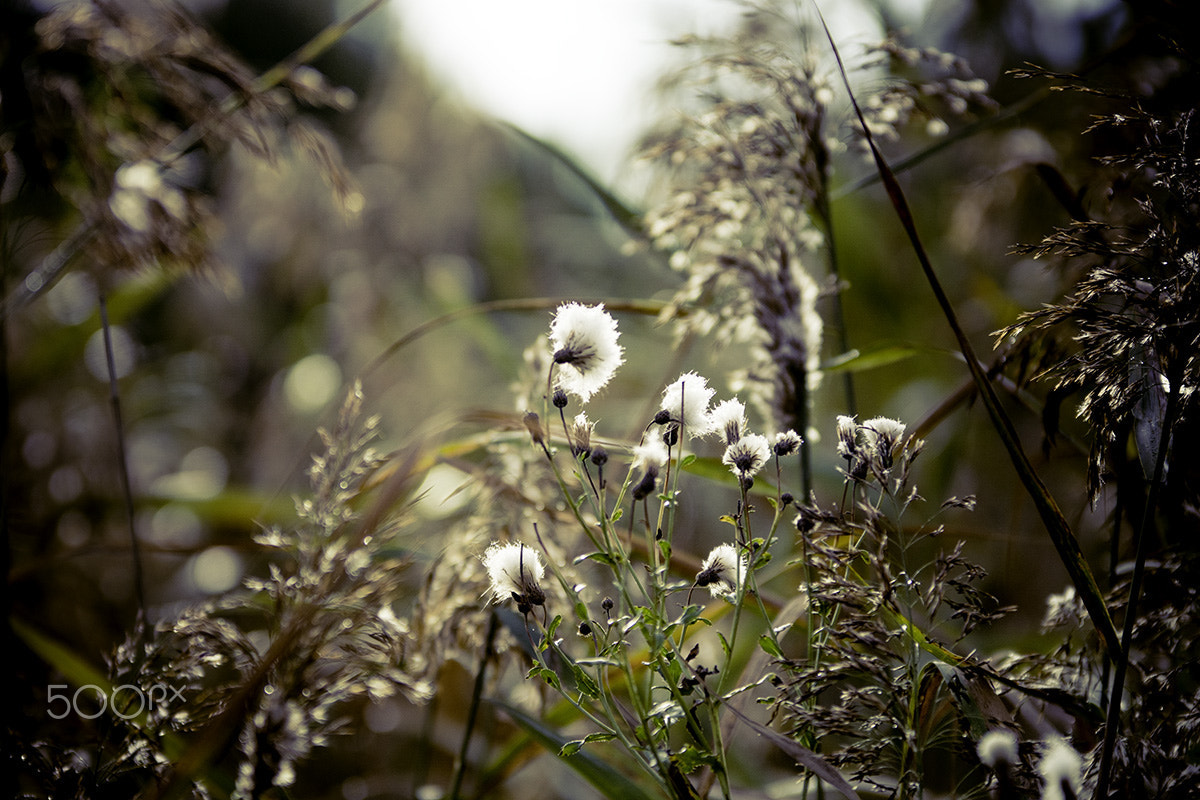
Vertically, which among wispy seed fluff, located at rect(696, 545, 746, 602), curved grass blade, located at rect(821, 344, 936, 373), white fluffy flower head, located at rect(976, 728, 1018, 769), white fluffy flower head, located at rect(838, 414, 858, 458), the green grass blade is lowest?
white fluffy flower head, located at rect(976, 728, 1018, 769)

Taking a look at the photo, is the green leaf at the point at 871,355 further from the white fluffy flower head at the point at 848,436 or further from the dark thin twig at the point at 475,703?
the dark thin twig at the point at 475,703

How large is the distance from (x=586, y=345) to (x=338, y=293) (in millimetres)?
2361

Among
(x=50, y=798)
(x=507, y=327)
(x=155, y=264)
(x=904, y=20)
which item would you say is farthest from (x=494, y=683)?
(x=507, y=327)

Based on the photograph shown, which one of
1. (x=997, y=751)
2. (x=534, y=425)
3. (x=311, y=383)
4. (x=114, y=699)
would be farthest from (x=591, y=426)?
(x=311, y=383)

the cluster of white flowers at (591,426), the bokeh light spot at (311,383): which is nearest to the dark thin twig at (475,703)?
the cluster of white flowers at (591,426)

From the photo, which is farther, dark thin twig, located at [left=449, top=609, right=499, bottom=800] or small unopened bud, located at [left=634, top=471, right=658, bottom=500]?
dark thin twig, located at [left=449, top=609, right=499, bottom=800]

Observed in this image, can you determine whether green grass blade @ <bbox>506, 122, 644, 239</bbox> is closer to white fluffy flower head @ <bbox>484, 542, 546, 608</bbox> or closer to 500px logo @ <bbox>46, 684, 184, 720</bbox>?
white fluffy flower head @ <bbox>484, 542, 546, 608</bbox>

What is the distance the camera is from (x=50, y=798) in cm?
55

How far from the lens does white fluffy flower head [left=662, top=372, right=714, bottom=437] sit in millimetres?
447

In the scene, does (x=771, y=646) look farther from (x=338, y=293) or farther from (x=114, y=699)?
(x=338, y=293)

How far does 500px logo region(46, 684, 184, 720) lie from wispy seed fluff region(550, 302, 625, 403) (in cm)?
42

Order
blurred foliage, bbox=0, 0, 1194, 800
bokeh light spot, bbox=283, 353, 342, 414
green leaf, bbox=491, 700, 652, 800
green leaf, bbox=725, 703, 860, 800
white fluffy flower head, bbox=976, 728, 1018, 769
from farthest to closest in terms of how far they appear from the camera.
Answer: bokeh light spot, bbox=283, 353, 342, 414, blurred foliage, bbox=0, 0, 1194, 800, green leaf, bbox=491, 700, 652, 800, green leaf, bbox=725, 703, 860, 800, white fluffy flower head, bbox=976, 728, 1018, 769

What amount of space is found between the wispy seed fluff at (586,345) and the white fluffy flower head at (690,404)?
0.13 feet

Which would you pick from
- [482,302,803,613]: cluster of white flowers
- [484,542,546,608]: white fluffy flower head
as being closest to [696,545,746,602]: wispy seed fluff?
[482,302,803,613]: cluster of white flowers
